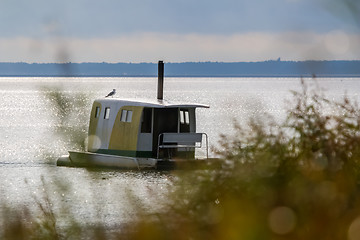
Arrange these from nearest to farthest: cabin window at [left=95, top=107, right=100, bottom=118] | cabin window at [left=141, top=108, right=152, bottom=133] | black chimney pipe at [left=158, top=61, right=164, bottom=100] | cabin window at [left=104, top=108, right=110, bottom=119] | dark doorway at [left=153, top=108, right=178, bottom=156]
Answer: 1. cabin window at [left=141, top=108, right=152, bottom=133]
2. dark doorway at [left=153, top=108, right=178, bottom=156]
3. cabin window at [left=104, top=108, right=110, bottom=119]
4. cabin window at [left=95, top=107, right=100, bottom=118]
5. black chimney pipe at [left=158, top=61, right=164, bottom=100]

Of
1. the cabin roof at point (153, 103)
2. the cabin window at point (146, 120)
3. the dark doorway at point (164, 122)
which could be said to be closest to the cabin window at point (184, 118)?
the dark doorway at point (164, 122)

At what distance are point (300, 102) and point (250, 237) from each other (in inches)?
133

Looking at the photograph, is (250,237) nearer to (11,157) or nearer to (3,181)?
(3,181)

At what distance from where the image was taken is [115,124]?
87.6 feet

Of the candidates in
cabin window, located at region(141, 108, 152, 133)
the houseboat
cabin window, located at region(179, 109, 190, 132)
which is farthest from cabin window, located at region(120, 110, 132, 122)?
cabin window, located at region(179, 109, 190, 132)

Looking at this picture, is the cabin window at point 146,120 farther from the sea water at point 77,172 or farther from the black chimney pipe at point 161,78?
the black chimney pipe at point 161,78

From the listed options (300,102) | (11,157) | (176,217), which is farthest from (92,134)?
(176,217)

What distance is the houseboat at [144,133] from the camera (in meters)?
25.7

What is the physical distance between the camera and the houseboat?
25.7 metres

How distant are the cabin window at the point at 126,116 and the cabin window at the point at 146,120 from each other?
0.49 metres

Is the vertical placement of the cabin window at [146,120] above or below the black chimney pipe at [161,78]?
below

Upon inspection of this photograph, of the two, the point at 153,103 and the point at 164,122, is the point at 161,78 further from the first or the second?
the point at 153,103

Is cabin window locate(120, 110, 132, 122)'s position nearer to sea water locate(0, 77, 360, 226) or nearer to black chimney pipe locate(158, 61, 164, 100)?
sea water locate(0, 77, 360, 226)

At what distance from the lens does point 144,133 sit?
1024 inches
